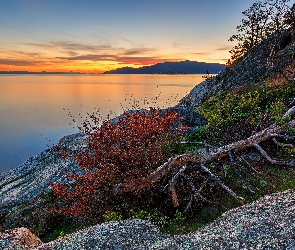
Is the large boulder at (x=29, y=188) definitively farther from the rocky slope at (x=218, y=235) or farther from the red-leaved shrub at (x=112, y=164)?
the rocky slope at (x=218, y=235)

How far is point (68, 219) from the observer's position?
36.8ft

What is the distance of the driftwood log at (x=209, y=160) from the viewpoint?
30.0 feet

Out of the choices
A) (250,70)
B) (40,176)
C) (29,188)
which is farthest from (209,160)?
(250,70)

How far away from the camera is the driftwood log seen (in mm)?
9133

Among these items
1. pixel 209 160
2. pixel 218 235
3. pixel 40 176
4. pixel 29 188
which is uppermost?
pixel 209 160

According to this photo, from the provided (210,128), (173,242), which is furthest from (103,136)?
(210,128)

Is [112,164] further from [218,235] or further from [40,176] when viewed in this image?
[40,176]

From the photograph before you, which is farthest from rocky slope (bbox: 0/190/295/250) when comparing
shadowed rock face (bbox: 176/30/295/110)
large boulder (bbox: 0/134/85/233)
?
shadowed rock face (bbox: 176/30/295/110)

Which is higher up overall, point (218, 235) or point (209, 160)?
point (209, 160)

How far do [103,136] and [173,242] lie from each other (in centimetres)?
512

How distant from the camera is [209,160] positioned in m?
10.0

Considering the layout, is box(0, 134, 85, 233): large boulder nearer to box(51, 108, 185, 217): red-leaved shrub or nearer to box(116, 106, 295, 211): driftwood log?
box(51, 108, 185, 217): red-leaved shrub

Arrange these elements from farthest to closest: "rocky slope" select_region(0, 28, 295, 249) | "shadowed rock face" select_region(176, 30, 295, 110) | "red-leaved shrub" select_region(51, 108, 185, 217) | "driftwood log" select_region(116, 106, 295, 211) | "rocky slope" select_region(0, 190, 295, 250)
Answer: "shadowed rock face" select_region(176, 30, 295, 110) → "rocky slope" select_region(0, 28, 295, 249) → "red-leaved shrub" select_region(51, 108, 185, 217) → "driftwood log" select_region(116, 106, 295, 211) → "rocky slope" select_region(0, 190, 295, 250)

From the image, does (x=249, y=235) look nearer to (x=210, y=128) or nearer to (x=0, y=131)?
(x=210, y=128)
